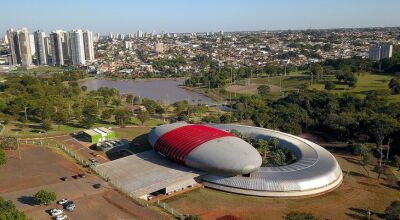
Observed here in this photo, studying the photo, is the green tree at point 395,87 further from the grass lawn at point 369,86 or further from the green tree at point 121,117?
the green tree at point 121,117

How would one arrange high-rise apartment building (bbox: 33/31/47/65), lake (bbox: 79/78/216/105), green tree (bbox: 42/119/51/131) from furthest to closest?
high-rise apartment building (bbox: 33/31/47/65) < lake (bbox: 79/78/216/105) < green tree (bbox: 42/119/51/131)

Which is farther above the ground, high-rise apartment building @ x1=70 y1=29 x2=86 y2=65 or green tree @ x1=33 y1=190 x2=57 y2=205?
high-rise apartment building @ x1=70 y1=29 x2=86 y2=65

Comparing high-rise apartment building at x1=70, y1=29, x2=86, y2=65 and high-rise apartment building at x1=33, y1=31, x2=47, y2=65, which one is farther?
high-rise apartment building at x1=33, y1=31, x2=47, y2=65

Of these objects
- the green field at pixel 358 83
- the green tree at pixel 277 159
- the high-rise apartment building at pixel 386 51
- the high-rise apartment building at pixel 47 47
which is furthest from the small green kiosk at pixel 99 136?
the high-rise apartment building at pixel 47 47

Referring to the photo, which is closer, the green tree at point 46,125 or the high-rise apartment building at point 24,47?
the green tree at point 46,125

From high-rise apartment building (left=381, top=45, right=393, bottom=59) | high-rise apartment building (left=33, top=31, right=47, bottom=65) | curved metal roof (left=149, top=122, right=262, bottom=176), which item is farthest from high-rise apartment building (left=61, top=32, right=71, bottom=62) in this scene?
curved metal roof (left=149, top=122, right=262, bottom=176)

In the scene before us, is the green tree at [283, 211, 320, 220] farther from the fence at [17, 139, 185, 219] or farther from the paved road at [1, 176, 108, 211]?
the paved road at [1, 176, 108, 211]

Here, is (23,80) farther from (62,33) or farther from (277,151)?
(62,33)

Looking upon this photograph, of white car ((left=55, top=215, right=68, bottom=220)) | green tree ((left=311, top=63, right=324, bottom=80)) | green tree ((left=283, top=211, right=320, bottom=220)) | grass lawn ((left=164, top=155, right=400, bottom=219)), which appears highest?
green tree ((left=311, top=63, right=324, bottom=80))
